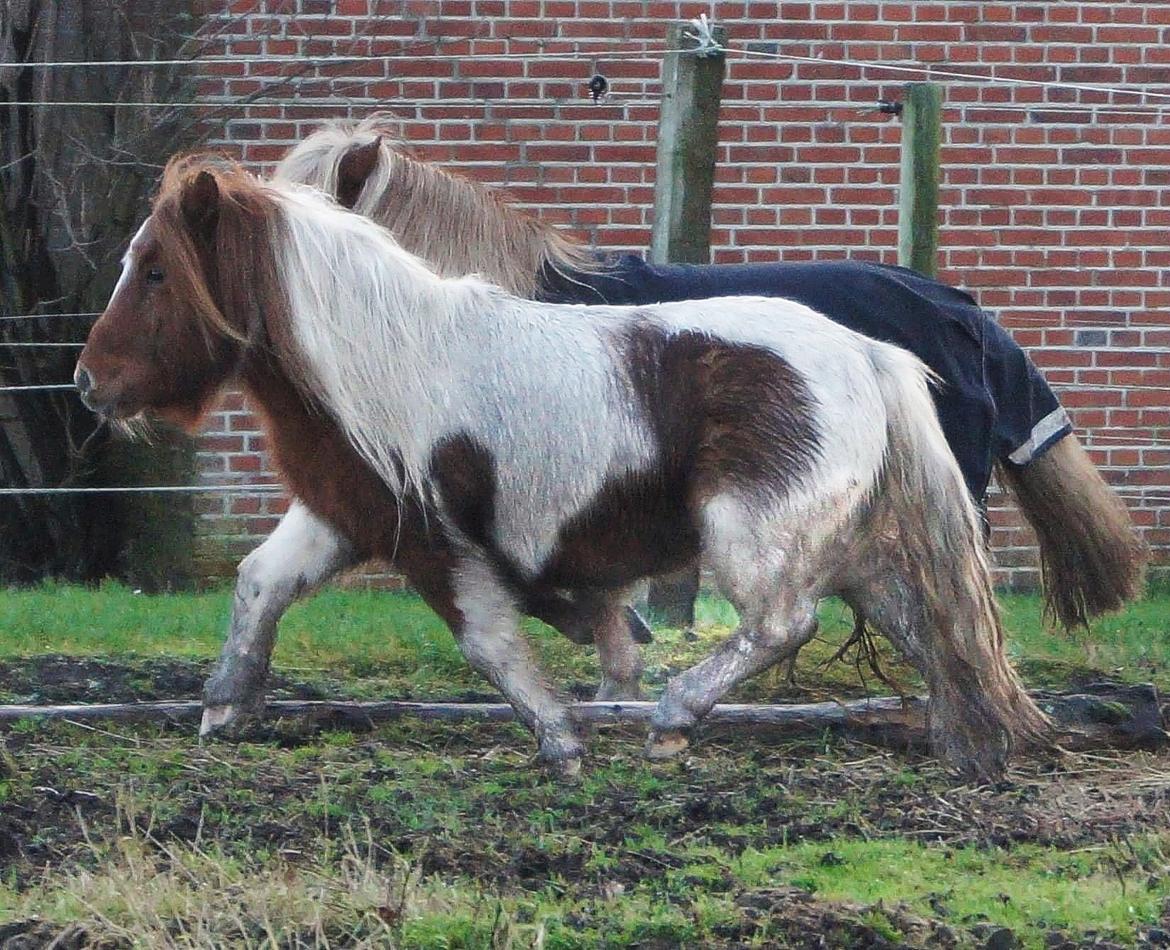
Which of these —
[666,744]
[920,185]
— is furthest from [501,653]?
[920,185]

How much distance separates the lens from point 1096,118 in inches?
316

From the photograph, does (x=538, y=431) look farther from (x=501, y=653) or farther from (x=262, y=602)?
(x=262, y=602)

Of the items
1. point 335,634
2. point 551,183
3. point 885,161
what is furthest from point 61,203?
point 885,161

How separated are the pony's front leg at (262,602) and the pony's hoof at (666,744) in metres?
1.06

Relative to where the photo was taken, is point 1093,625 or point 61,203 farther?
point 61,203

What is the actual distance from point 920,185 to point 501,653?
2973 mm

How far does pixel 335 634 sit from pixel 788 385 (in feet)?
8.38

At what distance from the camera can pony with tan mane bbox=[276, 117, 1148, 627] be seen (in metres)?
5.30

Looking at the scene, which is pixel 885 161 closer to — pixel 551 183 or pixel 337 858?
pixel 551 183

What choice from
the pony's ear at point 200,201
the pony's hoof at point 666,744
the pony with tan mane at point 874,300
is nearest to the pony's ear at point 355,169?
the pony with tan mane at point 874,300

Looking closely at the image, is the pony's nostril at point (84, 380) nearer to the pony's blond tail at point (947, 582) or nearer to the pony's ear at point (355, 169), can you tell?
the pony's ear at point (355, 169)

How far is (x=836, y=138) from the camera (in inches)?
312

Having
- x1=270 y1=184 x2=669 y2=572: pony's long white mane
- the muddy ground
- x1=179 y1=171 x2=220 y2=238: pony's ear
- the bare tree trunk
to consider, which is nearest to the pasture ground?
the muddy ground

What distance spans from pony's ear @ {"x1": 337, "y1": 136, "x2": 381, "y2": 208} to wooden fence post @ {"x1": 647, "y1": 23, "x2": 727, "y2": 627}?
4.85 ft
